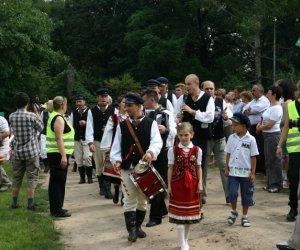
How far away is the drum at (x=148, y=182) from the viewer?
6.73 m

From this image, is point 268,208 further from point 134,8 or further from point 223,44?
point 134,8

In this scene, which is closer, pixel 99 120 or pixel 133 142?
pixel 133 142

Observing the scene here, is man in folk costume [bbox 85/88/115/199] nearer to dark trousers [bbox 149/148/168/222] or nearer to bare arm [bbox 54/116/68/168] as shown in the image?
bare arm [bbox 54/116/68/168]

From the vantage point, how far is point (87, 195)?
1078 centimetres

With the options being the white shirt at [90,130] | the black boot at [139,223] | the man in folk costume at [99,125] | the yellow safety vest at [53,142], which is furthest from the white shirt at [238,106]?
the black boot at [139,223]

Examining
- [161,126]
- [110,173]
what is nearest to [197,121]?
[161,126]

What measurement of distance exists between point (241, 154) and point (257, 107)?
357 centimetres

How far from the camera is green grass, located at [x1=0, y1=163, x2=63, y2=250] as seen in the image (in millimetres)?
6859

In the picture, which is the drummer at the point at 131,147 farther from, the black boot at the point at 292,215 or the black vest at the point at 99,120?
the black vest at the point at 99,120

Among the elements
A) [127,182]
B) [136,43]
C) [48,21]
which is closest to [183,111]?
[127,182]

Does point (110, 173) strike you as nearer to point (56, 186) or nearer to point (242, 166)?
point (56, 186)

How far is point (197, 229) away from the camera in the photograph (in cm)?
730

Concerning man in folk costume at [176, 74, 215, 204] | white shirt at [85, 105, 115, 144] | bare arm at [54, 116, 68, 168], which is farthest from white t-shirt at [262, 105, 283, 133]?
bare arm at [54, 116, 68, 168]

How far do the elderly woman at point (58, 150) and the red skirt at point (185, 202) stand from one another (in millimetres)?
2758
